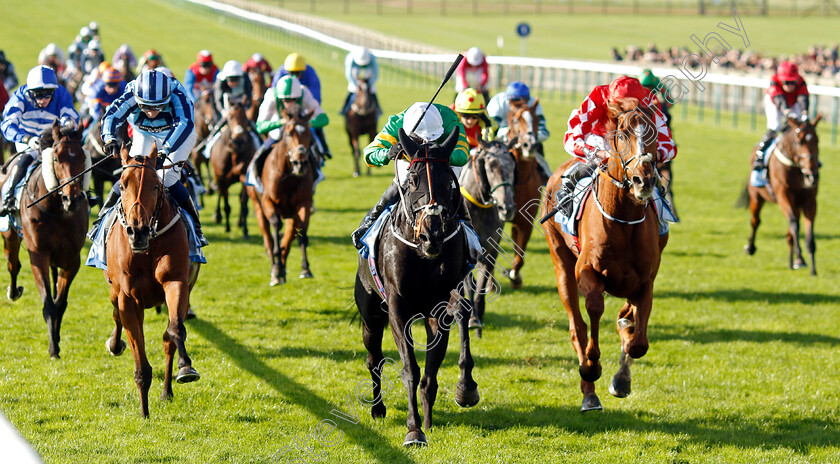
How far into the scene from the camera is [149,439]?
583 centimetres

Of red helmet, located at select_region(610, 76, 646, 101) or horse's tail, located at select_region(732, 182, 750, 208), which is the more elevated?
red helmet, located at select_region(610, 76, 646, 101)

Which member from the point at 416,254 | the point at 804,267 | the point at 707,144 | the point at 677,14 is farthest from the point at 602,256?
the point at 677,14

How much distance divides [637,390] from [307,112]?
4.82 m

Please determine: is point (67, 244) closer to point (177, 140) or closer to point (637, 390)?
point (177, 140)

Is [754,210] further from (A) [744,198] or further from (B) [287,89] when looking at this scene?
(B) [287,89]

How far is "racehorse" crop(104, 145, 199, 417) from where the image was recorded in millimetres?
5828

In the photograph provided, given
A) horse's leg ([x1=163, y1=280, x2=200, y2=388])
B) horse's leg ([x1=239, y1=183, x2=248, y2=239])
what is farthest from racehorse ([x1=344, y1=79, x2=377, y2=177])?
horse's leg ([x1=163, y1=280, x2=200, y2=388])

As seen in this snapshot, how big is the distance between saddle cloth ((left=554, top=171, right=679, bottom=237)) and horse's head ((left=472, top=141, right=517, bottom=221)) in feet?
3.83

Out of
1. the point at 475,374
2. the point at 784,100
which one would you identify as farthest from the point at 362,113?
the point at 475,374

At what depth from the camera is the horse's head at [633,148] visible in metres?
5.38

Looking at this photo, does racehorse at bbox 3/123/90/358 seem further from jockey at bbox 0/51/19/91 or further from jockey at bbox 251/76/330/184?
jockey at bbox 0/51/19/91

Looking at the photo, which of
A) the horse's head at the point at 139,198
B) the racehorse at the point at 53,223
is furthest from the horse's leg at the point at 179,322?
the racehorse at the point at 53,223

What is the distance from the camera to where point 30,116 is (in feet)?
26.8

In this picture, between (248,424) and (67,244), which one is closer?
(248,424)
